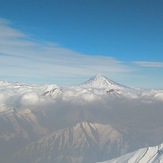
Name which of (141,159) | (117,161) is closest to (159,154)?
(141,159)

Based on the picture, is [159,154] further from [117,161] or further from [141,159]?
[117,161]
